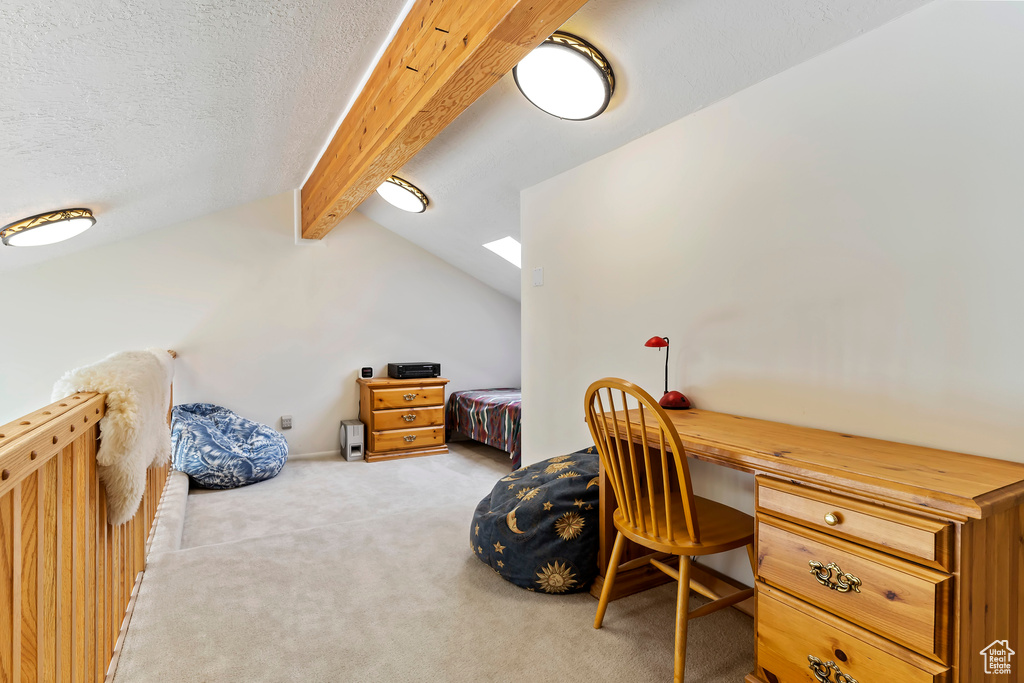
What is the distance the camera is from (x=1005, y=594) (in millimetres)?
1151

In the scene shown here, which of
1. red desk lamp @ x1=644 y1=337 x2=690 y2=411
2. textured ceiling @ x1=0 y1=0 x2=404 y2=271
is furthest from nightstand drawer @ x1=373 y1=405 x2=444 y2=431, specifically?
red desk lamp @ x1=644 y1=337 x2=690 y2=411

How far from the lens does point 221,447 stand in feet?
12.3

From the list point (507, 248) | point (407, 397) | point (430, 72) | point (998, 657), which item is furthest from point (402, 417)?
point (998, 657)

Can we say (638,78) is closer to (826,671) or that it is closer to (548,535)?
(548,535)

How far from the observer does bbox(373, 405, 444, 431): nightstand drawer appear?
14.8 feet

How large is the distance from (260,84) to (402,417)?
9.61ft

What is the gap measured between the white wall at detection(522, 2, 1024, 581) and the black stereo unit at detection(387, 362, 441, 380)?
94.4 inches

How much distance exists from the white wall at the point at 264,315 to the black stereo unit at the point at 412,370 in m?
0.21

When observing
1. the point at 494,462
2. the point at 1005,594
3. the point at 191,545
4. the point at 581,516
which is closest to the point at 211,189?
the point at 191,545

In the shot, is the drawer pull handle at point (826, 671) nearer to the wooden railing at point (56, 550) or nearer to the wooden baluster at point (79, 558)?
the wooden railing at point (56, 550)

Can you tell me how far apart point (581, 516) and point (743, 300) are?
1.03 metres

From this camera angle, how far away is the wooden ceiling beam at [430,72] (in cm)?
149

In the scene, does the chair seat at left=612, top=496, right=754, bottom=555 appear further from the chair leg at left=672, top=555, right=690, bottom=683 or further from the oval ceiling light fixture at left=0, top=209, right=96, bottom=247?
the oval ceiling light fixture at left=0, top=209, right=96, bottom=247

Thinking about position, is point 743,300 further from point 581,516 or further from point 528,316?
point 528,316
